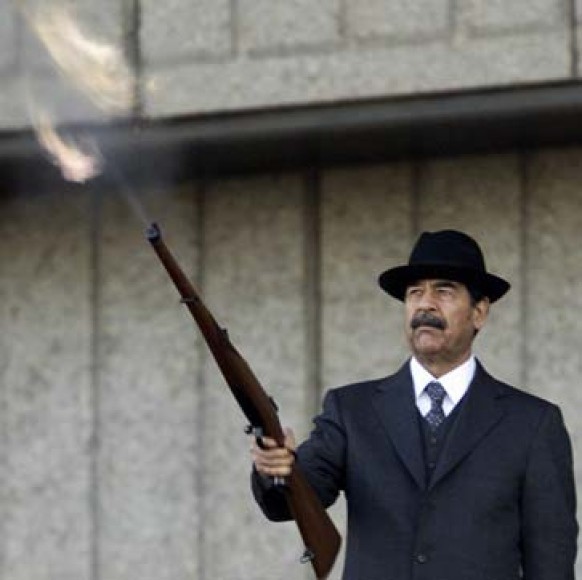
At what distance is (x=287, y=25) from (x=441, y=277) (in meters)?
2.44

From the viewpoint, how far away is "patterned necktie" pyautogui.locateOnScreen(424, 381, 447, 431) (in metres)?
6.05

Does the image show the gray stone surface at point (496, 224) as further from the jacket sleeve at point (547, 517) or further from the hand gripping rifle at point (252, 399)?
the hand gripping rifle at point (252, 399)

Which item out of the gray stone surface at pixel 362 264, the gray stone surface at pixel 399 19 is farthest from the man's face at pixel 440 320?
the gray stone surface at pixel 362 264

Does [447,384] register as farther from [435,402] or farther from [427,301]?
[427,301]

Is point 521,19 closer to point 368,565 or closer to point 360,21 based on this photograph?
point 360,21

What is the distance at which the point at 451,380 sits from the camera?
606cm

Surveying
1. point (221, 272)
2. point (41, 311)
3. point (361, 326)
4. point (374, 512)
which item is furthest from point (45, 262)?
point (374, 512)

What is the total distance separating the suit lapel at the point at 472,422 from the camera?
19.5 ft

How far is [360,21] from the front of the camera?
811 cm

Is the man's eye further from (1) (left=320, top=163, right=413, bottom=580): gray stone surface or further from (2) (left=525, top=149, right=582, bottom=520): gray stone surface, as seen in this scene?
(1) (left=320, top=163, right=413, bottom=580): gray stone surface

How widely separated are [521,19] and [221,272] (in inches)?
64.1

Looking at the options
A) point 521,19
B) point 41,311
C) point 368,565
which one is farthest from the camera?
point 41,311

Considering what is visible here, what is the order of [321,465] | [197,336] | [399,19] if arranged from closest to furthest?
[321,465] < [399,19] < [197,336]

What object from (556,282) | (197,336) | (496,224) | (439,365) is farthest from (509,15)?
(439,365)
